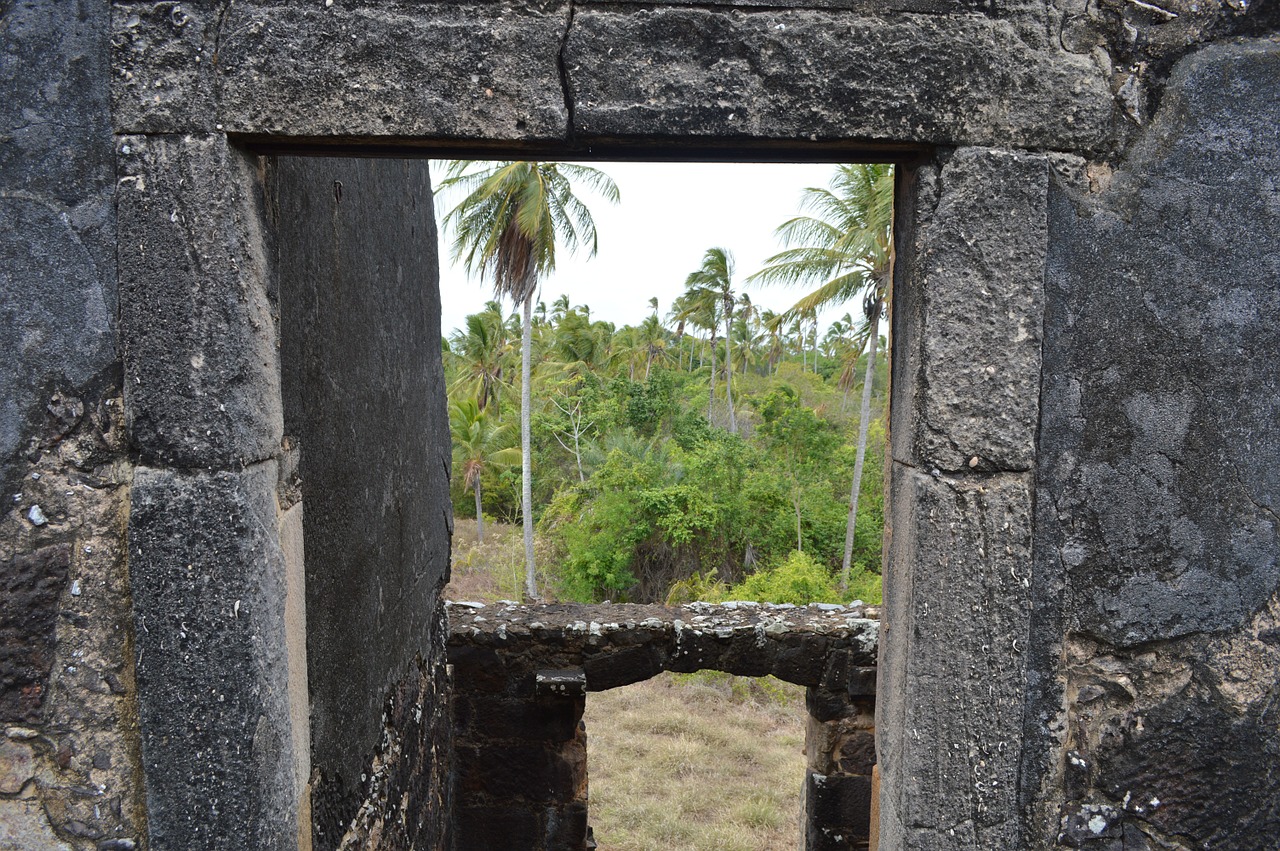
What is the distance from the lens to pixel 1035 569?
67.4 inches

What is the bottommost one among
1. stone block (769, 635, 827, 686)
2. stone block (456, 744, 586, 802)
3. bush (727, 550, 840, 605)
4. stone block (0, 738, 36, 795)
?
bush (727, 550, 840, 605)

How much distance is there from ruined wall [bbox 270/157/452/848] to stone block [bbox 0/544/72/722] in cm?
49

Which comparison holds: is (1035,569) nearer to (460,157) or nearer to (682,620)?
(460,157)

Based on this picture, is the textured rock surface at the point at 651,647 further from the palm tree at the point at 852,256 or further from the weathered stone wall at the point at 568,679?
the palm tree at the point at 852,256

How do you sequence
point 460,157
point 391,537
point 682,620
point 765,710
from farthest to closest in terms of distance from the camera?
point 765,710 < point 682,620 < point 391,537 < point 460,157

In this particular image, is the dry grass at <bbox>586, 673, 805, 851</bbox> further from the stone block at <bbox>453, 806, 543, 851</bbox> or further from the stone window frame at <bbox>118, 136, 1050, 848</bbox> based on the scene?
the stone window frame at <bbox>118, 136, 1050, 848</bbox>

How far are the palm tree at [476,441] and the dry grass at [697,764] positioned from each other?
9.92 m

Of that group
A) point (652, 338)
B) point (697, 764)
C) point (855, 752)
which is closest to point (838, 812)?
point (855, 752)

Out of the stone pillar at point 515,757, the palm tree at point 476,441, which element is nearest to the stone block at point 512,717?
the stone pillar at point 515,757

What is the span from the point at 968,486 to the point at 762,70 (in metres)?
0.93

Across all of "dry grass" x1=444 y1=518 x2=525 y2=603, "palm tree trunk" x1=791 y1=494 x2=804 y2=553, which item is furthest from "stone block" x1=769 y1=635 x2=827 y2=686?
"palm tree trunk" x1=791 y1=494 x2=804 y2=553

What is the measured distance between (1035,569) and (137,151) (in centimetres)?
A: 197

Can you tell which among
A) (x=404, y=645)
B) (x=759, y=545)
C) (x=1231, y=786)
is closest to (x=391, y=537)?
(x=404, y=645)

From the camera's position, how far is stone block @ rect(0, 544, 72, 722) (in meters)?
1.62
